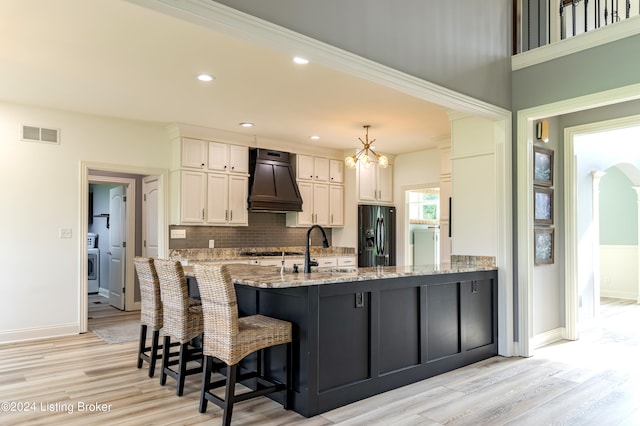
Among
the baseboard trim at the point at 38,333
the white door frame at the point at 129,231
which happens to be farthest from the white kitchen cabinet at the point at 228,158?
the baseboard trim at the point at 38,333

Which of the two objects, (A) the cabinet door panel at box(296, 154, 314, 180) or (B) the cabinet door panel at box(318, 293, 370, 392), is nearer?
(B) the cabinet door panel at box(318, 293, 370, 392)

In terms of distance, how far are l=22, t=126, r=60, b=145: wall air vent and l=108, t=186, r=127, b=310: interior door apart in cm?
208

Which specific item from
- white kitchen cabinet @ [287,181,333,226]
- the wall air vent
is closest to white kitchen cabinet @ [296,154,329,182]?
white kitchen cabinet @ [287,181,333,226]

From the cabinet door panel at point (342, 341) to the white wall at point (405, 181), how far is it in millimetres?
4829

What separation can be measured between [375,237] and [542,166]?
11.1ft

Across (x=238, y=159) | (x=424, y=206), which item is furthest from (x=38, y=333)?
(x=424, y=206)

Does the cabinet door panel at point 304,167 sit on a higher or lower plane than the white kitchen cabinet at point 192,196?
higher

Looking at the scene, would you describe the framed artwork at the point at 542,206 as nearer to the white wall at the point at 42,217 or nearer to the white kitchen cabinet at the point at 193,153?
the white kitchen cabinet at the point at 193,153

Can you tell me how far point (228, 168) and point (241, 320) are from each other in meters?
3.76

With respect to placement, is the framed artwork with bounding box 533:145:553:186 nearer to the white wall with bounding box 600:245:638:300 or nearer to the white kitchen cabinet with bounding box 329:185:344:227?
the white kitchen cabinet with bounding box 329:185:344:227

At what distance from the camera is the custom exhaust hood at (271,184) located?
22.0ft

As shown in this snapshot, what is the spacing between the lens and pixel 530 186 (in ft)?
14.6

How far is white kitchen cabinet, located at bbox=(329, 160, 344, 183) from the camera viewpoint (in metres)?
7.73

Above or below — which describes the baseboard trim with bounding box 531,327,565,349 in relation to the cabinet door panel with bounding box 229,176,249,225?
below
